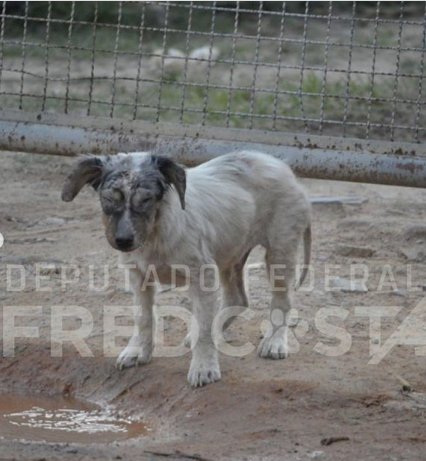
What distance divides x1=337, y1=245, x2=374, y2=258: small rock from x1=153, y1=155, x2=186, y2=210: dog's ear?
2.63m

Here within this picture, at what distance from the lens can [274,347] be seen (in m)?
6.98

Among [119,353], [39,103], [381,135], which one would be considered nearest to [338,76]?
[381,135]

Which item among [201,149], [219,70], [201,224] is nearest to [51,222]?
[201,149]

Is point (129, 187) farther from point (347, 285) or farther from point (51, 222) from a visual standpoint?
point (51, 222)

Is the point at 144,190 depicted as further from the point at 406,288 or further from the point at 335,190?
the point at 335,190

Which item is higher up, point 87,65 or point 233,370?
point 87,65

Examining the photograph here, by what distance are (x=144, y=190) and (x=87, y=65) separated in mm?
9438

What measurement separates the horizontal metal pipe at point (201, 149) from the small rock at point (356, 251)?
683mm

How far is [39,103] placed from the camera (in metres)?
12.7

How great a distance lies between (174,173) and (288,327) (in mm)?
1450

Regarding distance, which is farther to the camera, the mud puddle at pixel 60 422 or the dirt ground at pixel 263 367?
the mud puddle at pixel 60 422

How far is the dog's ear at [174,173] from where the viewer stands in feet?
20.9

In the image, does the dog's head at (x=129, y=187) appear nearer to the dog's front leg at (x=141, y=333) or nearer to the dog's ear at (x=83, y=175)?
the dog's ear at (x=83, y=175)

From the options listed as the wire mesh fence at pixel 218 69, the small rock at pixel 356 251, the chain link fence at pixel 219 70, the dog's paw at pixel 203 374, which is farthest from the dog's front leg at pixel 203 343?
the wire mesh fence at pixel 218 69
